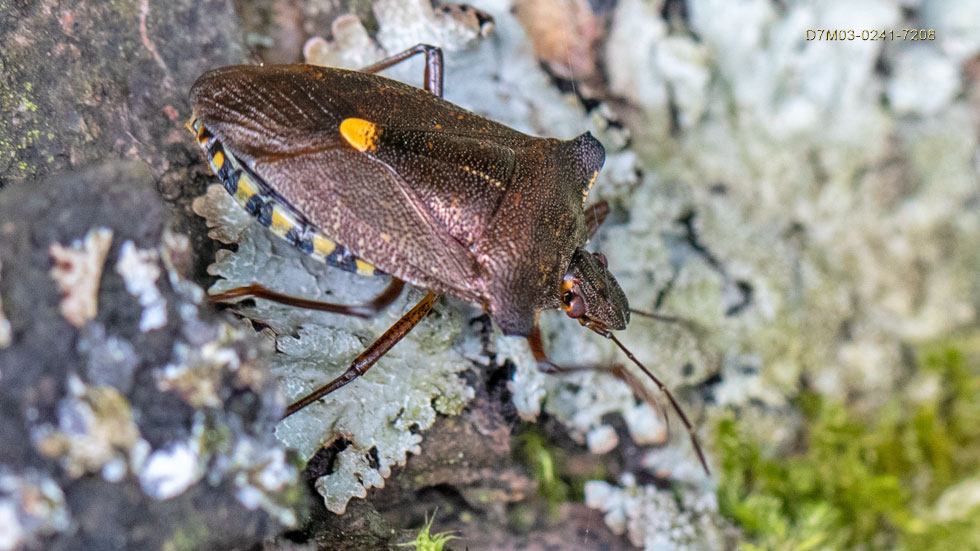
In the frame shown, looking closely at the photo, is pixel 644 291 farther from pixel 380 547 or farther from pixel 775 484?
pixel 380 547

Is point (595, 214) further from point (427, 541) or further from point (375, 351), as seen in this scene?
A: point (427, 541)

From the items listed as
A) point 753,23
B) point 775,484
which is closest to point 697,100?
point 753,23

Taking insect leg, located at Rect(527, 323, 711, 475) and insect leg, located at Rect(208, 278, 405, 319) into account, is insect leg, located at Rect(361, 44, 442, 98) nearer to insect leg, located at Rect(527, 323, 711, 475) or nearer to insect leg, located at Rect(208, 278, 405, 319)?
insect leg, located at Rect(208, 278, 405, 319)

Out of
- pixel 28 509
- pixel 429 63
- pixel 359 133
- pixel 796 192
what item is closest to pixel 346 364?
pixel 359 133

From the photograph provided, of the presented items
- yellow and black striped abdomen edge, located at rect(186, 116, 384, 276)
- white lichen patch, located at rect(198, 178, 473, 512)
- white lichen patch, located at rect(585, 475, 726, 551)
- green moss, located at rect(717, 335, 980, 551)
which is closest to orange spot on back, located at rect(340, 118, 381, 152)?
yellow and black striped abdomen edge, located at rect(186, 116, 384, 276)

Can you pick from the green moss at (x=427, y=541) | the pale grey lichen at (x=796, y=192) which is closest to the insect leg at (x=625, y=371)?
the pale grey lichen at (x=796, y=192)
